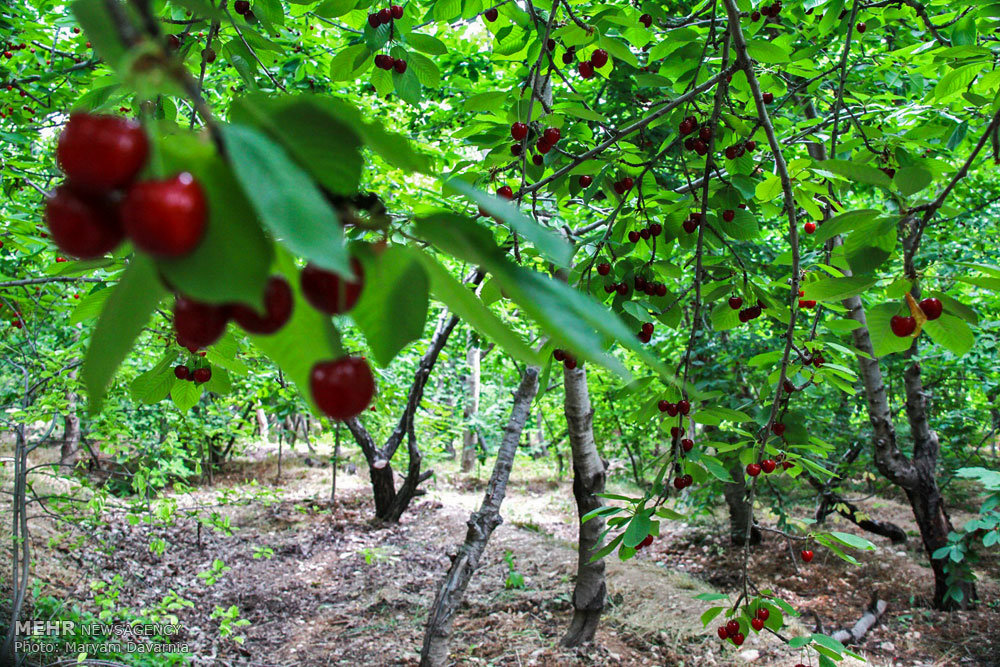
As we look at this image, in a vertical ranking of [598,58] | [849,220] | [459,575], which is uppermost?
[598,58]

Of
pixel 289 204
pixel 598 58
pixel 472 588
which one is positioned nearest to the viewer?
pixel 289 204

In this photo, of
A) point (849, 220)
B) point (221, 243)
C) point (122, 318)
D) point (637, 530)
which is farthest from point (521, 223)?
point (637, 530)

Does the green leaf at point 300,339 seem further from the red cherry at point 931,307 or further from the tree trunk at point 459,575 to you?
the tree trunk at point 459,575

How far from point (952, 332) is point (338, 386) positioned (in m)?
1.37

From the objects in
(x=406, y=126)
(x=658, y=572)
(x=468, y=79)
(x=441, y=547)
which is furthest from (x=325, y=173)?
(x=441, y=547)

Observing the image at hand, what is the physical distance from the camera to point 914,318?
47.0 inches

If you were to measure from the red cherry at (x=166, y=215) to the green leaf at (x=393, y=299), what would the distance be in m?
0.14

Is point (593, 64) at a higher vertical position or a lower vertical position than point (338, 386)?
higher

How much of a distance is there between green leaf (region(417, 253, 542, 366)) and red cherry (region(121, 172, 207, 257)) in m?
0.15

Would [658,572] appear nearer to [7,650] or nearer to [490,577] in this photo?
[490,577]

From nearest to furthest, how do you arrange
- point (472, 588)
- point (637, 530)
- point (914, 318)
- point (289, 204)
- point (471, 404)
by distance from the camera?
point (289, 204) → point (914, 318) → point (637, 530) → point (472, 588) → point (471, 404)

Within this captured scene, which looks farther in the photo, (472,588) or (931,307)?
(472,588)

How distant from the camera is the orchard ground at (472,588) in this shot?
4.36 metres

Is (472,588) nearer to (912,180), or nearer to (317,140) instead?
(912,180)
